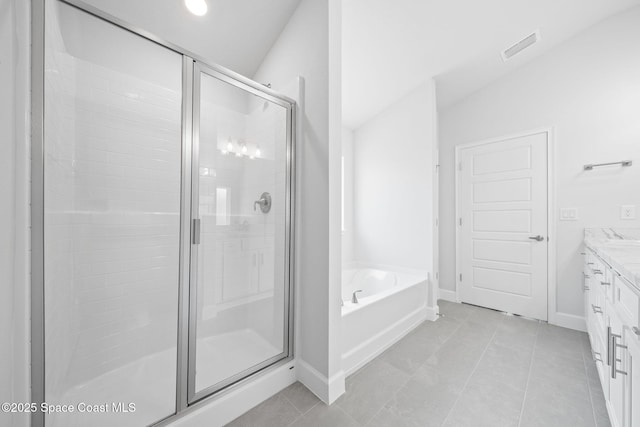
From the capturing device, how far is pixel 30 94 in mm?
795

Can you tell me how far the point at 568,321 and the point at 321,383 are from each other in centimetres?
265

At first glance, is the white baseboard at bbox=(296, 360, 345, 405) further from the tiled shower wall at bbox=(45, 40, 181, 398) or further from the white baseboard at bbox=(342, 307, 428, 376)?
the tiled shower wall at bbox=(45, 40, 181, 398)

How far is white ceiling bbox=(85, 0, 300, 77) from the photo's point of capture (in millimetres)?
1535

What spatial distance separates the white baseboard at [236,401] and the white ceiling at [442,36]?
2.59m

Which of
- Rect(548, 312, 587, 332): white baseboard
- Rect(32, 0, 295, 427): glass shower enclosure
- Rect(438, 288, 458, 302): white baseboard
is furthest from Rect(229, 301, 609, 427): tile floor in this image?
Rect(438, 288, 458, 302): white baseboard

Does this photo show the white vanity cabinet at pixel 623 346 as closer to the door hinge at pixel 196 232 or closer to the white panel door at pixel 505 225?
the white panel door at pixel 505 225

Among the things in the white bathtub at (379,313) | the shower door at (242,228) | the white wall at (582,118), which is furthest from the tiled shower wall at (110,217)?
the white wall at (582,118)

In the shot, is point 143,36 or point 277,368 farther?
point 277,368

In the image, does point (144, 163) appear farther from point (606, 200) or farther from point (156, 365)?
point (606, 200)

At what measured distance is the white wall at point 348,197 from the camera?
3252 millimetres

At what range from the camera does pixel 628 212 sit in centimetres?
207

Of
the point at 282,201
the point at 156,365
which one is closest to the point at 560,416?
the point at 282,201

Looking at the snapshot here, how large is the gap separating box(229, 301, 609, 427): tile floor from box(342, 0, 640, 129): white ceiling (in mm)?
2588

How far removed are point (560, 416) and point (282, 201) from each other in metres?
1.98
